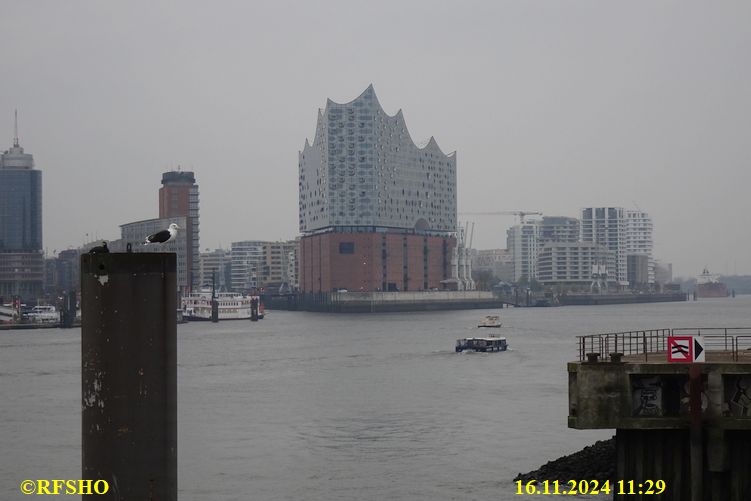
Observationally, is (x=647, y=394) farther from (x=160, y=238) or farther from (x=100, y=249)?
(x=100, y=249)

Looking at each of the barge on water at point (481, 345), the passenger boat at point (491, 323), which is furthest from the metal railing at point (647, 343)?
the passenger boat at point (491, 323)

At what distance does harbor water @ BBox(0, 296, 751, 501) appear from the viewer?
Answer: 34781 millimetres

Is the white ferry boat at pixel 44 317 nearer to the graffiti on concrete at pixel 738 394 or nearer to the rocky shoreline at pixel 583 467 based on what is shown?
the rocky shoreline at pixel 583 467

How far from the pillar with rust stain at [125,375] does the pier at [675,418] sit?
11.8m

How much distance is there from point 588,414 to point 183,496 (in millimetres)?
16098

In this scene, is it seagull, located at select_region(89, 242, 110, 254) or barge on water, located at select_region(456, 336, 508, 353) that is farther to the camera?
barge on water, located at select_region(456, 336, 508, 353)

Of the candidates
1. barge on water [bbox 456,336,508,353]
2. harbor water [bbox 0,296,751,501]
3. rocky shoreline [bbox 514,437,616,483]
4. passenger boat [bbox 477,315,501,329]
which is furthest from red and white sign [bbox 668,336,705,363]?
passenger boat [bbox 477,315,501,329]

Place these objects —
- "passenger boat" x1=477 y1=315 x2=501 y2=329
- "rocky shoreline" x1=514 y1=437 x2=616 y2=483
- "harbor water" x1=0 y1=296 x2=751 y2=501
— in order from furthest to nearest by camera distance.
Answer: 1. "passenger boat" x1=477 y1=315 x2=501 y2=329
2. "harbor water" x1=0 y1=296 x2=751 y2=501
3. "rocky shoreline" x1=514 y1=437 x2=616 y2=483

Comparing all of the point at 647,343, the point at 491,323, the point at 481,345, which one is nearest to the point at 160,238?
the point at 647,343

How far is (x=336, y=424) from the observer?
49.3 m

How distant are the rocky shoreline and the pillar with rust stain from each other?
2224 cm

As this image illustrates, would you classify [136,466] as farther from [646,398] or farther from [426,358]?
[426,358]

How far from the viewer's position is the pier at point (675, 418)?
19922 millimetres

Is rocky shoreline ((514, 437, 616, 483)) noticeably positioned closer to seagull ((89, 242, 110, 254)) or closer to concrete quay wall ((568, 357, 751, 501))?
concrete quay wall ((568, 357, 751, 501))
